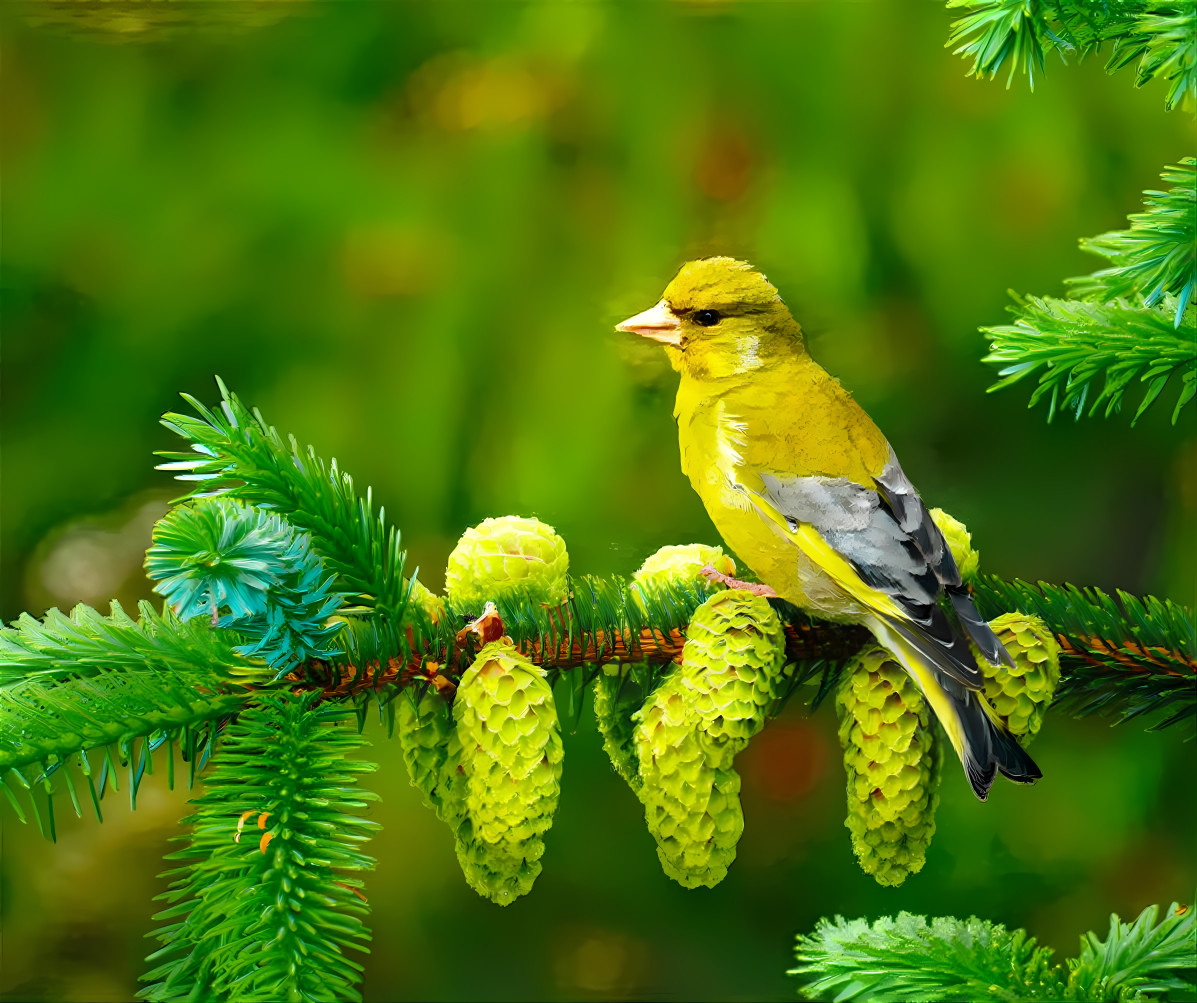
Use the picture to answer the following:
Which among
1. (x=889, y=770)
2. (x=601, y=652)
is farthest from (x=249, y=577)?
(x=889, y=770)

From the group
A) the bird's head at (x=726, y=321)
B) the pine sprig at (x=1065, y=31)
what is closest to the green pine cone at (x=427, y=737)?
the bird's head at (x=726, y=321)

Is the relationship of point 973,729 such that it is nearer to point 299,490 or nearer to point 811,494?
point 811,494

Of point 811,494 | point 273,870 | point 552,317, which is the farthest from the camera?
point 552,317

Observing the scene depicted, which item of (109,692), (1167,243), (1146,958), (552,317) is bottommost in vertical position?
(1146,958)

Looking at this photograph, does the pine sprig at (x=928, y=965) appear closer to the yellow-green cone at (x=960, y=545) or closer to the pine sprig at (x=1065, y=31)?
the yellow-green cone at (x=960, y=545)

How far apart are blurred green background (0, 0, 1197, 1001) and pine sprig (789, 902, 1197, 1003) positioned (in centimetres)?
54

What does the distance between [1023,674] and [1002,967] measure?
0.50 ft

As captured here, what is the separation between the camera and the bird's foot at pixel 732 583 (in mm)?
762

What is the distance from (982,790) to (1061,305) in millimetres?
285

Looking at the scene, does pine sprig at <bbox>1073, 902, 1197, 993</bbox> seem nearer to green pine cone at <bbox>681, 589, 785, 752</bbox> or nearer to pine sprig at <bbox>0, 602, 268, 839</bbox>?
green pine cone at <bbox>681, 589, 785, 752</bbox>

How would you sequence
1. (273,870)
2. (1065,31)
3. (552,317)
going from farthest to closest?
(552,317)
(1065,31)
(273,870)

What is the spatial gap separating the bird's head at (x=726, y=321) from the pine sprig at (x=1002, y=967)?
0.43 meters

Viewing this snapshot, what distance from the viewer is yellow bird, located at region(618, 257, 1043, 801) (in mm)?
645

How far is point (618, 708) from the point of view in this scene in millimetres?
736
